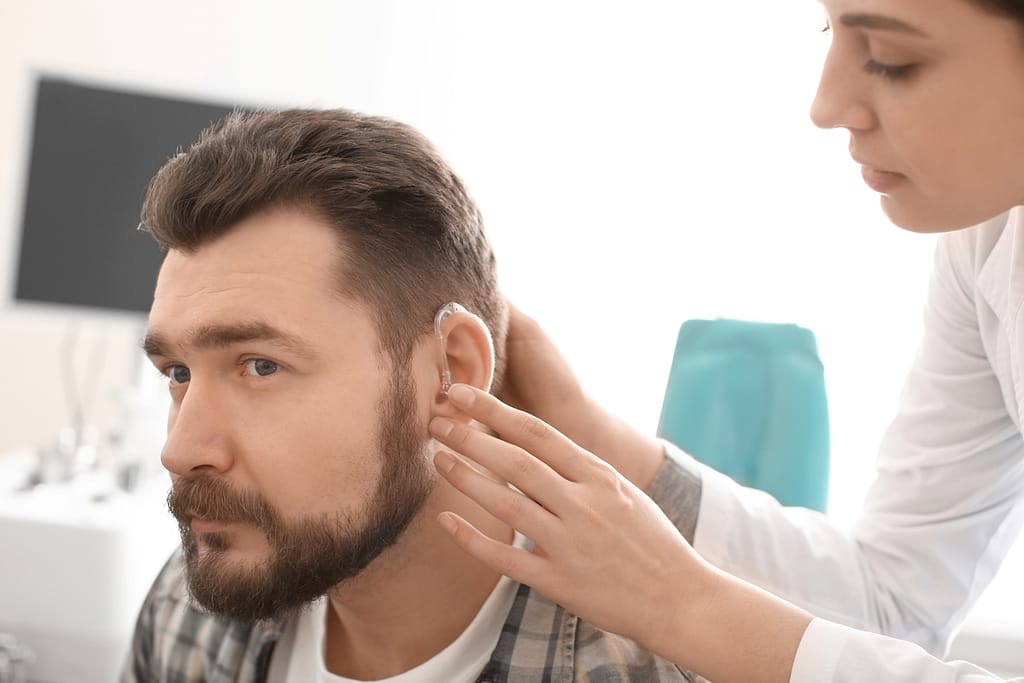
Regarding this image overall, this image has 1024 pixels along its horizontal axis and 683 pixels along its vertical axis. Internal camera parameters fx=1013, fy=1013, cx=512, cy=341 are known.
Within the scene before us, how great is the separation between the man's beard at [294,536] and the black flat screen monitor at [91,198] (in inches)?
50.2

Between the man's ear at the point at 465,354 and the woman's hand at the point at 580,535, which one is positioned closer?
the woman's hand at the point at 580,535

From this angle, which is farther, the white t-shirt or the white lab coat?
the white lab coat

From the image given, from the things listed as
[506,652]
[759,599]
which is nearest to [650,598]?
[759,599]

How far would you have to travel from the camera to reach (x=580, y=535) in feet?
3.00

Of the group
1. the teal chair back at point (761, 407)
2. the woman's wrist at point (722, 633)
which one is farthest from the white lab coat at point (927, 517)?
the woman's wrist at point (722, 633)

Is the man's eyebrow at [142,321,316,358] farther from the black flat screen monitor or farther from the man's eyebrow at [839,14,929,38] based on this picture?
the black flat screen monitor

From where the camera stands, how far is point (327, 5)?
9.51ft

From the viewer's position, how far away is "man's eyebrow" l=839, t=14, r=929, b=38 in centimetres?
85

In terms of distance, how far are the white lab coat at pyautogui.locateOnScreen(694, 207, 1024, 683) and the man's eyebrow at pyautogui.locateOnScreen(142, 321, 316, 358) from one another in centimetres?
55

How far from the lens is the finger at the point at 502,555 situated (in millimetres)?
931

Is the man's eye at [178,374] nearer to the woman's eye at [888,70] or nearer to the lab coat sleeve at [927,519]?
the lab coat sleeve at [927,519]

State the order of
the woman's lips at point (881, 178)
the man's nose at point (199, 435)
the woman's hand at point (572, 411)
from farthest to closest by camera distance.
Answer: the woman's hand at point (572, 411), the man's nose at point (199, 435), the woman's lips at point (881, 178)

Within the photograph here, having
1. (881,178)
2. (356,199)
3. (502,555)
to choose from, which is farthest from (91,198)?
(881,178)

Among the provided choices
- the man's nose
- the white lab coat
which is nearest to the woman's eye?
the white lab coat
